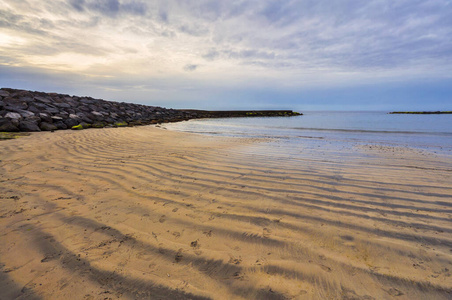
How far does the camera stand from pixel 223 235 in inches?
92.0

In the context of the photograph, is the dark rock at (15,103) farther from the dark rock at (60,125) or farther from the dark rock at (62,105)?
the dark rock at (62,105)

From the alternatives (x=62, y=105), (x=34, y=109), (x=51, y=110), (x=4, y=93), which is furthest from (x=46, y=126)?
(x=4, y=93)

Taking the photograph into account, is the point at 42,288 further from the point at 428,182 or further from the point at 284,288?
the point at 428,182

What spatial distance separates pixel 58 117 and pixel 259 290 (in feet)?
51.5

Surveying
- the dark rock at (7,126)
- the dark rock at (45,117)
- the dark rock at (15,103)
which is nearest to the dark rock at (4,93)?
the dark rock at (15,103)

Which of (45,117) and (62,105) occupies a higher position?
(62,105)

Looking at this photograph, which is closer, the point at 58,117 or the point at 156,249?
the point at 156,249

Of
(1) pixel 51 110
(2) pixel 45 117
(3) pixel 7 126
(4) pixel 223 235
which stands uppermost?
(1) pixel 51 110

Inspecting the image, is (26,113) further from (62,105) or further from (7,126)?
(62,105)

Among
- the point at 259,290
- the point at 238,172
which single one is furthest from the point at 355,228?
the point at 238,172

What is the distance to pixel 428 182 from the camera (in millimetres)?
4078

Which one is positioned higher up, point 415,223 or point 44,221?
point 415,223

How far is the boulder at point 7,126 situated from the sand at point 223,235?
25.8ft

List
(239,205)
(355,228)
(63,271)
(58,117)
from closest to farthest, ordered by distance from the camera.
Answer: (63,271), (355,228), (239,205), (58,117)
